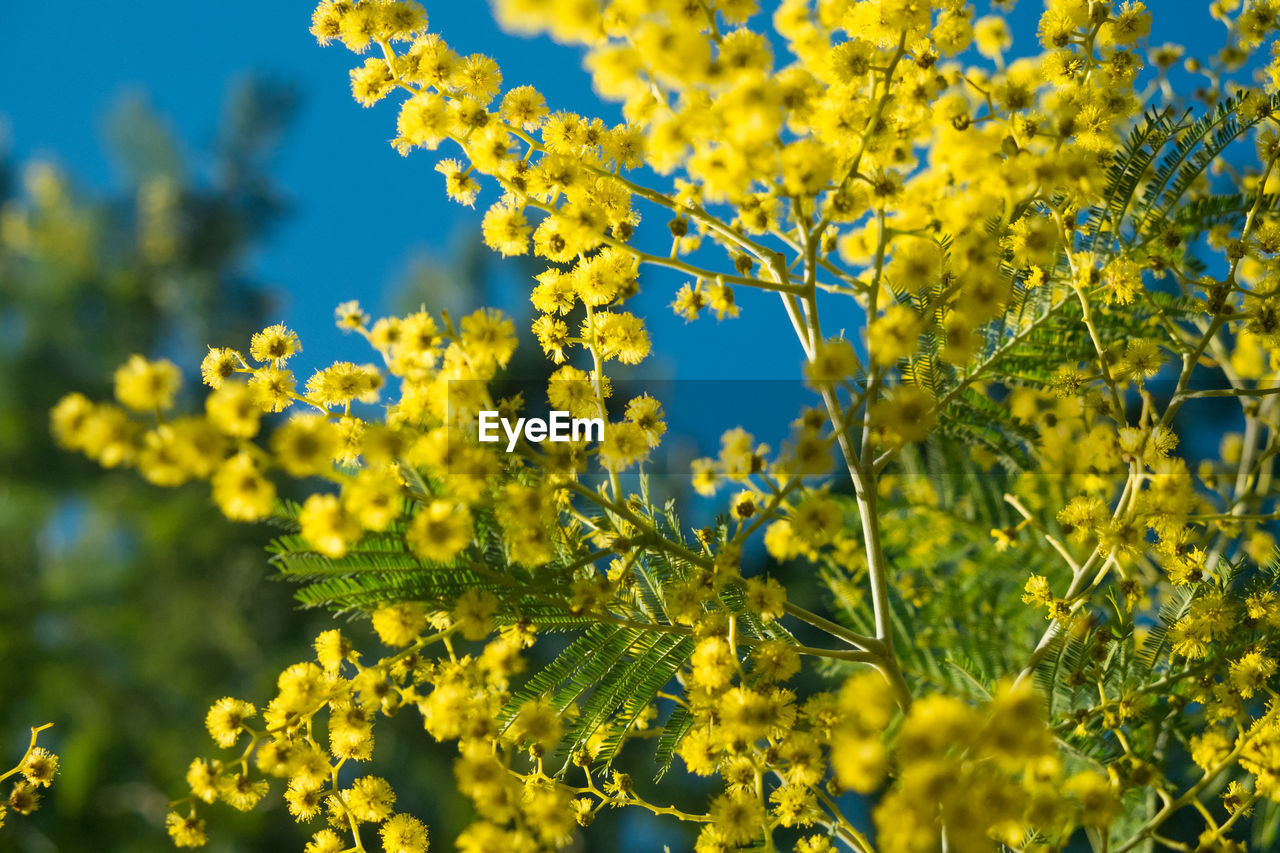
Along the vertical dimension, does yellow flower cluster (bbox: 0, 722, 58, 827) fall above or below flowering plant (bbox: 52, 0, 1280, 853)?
below

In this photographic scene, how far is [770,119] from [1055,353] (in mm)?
626

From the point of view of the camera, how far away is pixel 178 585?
4.74 meters

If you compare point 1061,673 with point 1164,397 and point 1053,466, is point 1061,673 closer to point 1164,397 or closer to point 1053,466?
point 1053,466

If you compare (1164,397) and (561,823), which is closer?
(561,823)

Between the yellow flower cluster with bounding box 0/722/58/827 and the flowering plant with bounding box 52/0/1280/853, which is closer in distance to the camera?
the flowering plant with bounding box 52/0/1280/853

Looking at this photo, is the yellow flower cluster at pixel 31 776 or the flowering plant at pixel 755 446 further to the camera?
the yellow flower cluster at pixel 31 776

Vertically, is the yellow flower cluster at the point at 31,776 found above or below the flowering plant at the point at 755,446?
below

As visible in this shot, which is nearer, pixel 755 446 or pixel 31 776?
pixel 31 776

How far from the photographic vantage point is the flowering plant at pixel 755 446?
66cm

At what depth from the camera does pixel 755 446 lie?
1.17 metres

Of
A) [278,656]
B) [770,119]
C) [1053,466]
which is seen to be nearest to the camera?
[770,119]

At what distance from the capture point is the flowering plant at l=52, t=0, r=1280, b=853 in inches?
26.1

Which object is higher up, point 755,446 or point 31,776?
point 755,446

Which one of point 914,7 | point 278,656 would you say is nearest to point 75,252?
point 278,656
